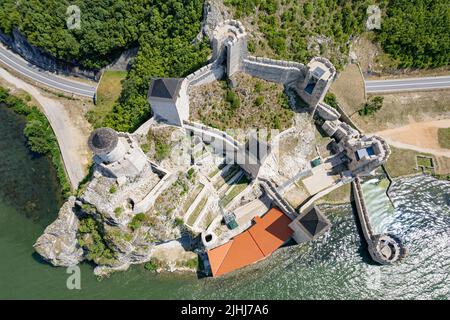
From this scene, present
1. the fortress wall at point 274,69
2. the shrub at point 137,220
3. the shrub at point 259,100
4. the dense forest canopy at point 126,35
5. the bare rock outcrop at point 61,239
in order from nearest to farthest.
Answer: the shrub at point 137,220, the bare rock outcrop at point 61,239, the fortress wall at point 274,69, the shrub at point 259,100, the dense forest canopy at point 126,35

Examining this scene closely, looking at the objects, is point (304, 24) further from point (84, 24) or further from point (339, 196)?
point (84, 24)

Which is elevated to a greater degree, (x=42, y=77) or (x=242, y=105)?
(x=242, y=105)

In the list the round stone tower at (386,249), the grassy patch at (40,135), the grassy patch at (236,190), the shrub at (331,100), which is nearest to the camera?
the round stone tower at (386,249)

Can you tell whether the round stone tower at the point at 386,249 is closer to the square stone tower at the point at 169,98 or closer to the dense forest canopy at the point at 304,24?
the dense forest canopy at the point at 304,24

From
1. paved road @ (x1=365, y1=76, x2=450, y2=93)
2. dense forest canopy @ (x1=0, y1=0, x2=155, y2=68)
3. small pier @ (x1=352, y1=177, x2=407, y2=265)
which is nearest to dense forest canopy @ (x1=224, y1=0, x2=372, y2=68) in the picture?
paved road @ (x1=365, y1=76, x2=450, y2=93)

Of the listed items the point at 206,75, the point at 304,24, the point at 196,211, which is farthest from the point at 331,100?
the point at 196,211

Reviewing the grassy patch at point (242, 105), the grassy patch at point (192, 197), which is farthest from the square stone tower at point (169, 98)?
the grassy patch at point (192, 197)

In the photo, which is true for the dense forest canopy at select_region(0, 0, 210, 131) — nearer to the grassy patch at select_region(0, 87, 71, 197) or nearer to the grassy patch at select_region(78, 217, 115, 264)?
the grassy patch at select_region(0, 87, 71, 197)
